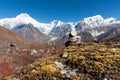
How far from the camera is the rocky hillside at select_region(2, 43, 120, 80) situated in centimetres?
770

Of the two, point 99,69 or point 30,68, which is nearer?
point 99,69

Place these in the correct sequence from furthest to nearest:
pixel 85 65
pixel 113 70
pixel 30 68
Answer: pixel 30 68
pixel 85 65
pixel 113 70

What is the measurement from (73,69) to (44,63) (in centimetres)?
145

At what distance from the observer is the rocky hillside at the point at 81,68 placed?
7703mm

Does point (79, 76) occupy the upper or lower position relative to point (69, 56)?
lower

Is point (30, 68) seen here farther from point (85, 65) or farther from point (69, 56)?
point (85, 65)

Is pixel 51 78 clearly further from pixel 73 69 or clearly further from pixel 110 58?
pixel 110 58

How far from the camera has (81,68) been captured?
324 inches

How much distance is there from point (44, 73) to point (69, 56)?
5.46 ft

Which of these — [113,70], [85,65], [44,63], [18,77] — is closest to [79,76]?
[85,65]

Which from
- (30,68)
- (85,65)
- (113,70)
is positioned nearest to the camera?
(113,70)

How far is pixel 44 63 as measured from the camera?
922cm

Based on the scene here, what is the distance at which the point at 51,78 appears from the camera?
8.02 m

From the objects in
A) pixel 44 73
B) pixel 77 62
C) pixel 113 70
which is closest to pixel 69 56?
pixel 77 62
